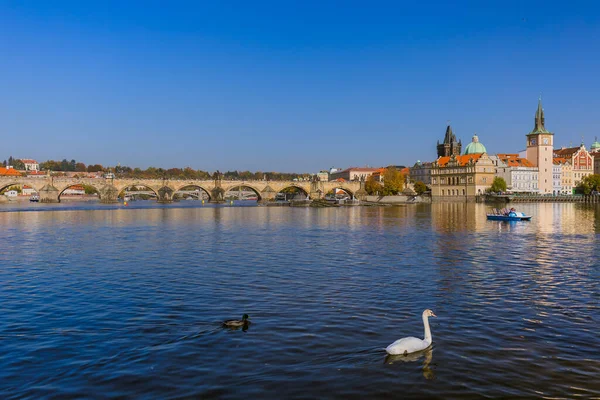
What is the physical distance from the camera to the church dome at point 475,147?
152 m

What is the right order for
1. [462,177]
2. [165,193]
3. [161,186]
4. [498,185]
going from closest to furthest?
1. [161,186]
2. [165,193]
3. [498,185]
4. [462,177]

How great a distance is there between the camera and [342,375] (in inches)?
408

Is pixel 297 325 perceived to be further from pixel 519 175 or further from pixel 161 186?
pixel 519 175

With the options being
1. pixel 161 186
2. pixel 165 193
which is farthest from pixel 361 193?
pixel 161 186

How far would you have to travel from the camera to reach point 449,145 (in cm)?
18525

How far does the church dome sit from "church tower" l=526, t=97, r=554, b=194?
13.6m

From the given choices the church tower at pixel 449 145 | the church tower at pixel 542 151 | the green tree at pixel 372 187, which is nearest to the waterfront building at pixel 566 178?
the church tower at pixel 542 151

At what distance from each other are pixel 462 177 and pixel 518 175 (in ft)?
53.2

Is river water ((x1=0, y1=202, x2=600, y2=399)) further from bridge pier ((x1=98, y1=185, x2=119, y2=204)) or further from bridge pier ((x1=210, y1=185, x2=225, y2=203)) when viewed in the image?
bridge pier ((x1=210, y1=185, x2=225, y2=203))

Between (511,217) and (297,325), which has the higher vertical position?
(511,217)

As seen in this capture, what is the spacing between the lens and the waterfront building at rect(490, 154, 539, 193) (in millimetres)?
146875

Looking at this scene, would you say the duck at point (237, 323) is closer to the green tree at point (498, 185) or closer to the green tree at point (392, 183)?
the green tree at point (392, 183)

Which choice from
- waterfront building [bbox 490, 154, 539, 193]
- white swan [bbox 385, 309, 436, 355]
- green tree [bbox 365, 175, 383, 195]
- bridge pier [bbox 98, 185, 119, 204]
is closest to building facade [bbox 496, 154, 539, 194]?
waterfront building [bbox 490, 154, 539, 193]

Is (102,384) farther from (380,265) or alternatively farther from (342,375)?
(380,265)
